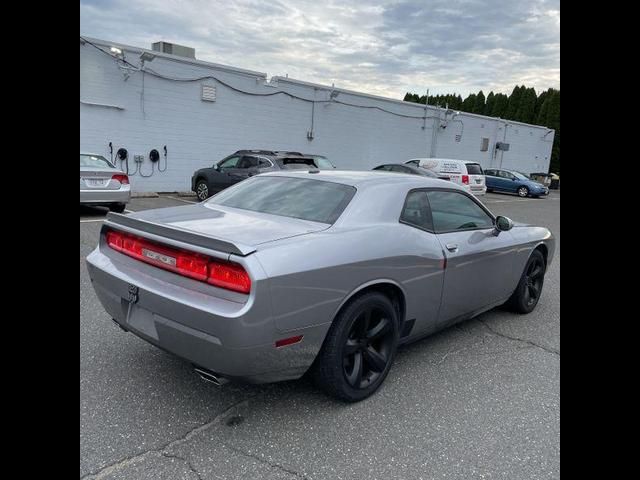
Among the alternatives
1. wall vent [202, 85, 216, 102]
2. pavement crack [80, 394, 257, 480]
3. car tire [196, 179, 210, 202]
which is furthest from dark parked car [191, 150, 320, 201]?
pavement crack [80, 394, 257, 480]

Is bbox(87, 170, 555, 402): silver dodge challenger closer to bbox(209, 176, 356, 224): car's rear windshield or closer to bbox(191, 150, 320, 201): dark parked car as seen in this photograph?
bbox(209, 176, 356, 224): car's rear windshield

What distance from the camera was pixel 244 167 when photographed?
12969 mm

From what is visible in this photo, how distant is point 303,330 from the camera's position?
8.62 feet

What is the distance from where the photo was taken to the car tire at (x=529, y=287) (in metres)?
4.75

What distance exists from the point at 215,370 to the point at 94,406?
2.83 ft

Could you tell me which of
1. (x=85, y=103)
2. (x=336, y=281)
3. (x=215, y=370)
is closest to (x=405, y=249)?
(x=336, y=281)

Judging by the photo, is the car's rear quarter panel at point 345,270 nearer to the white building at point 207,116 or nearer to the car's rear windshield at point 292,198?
the car's rear windshield at point 292,198

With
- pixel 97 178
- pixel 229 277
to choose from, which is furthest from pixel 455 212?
pixel 97 178

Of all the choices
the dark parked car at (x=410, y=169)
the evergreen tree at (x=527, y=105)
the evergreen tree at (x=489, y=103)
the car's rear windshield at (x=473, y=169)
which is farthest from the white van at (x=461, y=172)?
the evergreen tree at (x=489, y=103)

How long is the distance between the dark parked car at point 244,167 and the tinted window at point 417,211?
8557 millimetres

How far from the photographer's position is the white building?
47.2 feet

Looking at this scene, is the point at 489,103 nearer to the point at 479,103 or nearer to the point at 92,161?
the point at 479,103

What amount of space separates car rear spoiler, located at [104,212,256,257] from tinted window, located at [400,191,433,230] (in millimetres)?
1397
